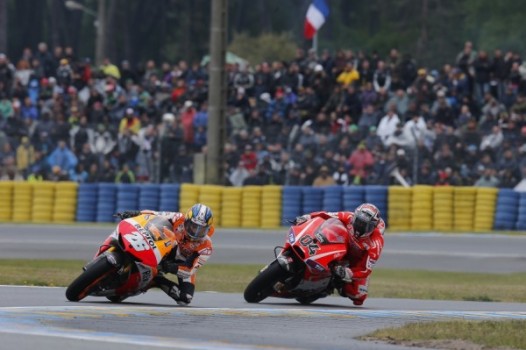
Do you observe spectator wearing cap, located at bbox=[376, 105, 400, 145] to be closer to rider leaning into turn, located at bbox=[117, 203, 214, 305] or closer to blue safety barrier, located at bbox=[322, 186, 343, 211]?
blue safety barrier, located at bbox=[322, 186, 343, 211]

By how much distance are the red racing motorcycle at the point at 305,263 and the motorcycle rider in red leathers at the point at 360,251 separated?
3.3 inches

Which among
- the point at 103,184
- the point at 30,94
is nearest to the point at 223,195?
the point at 103,184

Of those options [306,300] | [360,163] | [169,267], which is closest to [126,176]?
[360,163]

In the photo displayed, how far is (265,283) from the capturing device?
13711 millimetres

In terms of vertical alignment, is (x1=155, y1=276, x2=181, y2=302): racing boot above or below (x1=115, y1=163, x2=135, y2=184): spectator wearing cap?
below

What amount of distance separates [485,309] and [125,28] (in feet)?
137

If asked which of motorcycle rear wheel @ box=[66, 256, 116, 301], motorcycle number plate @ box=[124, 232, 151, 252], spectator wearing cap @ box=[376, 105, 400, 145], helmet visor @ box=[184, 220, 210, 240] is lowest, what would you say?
motorcycle rear wheel @ box=[66, 256, 116, 301]

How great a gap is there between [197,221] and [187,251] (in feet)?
1.27

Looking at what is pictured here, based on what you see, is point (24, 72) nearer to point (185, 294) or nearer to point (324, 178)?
point (324, 178)

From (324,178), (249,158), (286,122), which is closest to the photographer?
(324,178)

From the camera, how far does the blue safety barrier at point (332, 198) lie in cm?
2597

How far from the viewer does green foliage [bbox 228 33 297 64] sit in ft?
154

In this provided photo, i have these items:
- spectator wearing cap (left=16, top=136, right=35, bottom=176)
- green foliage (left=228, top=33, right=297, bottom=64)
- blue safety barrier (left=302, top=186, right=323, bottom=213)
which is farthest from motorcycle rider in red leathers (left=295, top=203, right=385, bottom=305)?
green foliage (left=228, top=33, right=297, bottom=64)

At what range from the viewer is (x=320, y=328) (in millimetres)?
11148
